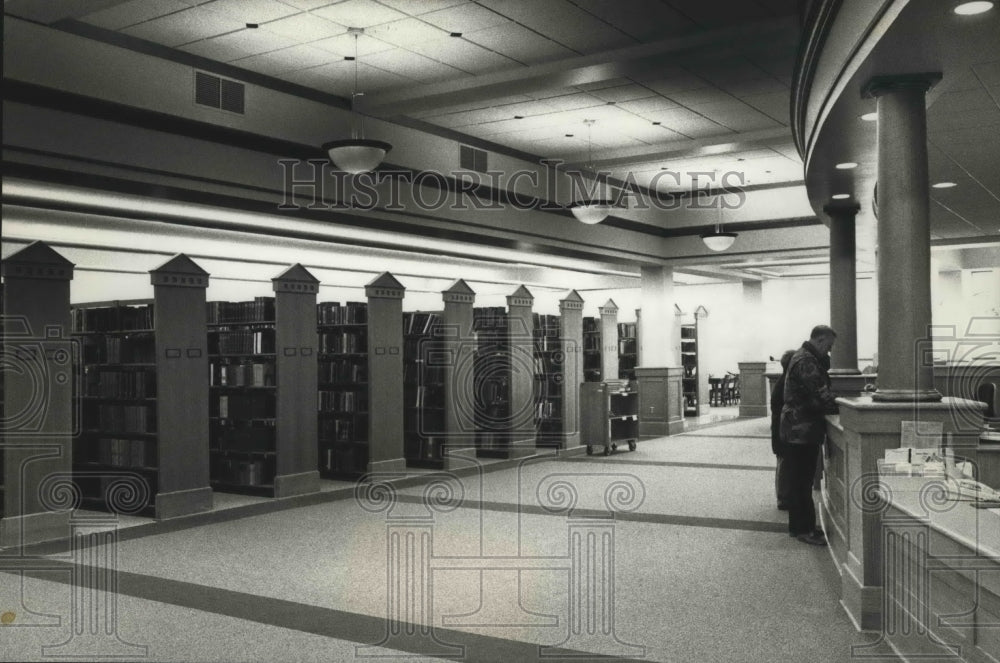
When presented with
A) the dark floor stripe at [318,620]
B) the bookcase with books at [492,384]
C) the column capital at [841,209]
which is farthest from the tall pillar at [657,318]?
the dark floor stripe at [318,620]

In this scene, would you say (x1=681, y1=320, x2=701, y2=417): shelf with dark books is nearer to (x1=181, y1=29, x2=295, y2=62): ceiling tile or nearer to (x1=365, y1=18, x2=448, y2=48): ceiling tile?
(x1=365, y1=18, x2=448, y2=48): ceiling tile

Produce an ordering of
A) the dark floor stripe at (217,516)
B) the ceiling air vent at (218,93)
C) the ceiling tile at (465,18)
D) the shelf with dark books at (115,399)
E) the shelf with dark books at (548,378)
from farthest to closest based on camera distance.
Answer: the shelf with dark books at (548,378), the shelf with dark books at (115,399), the ceiling air vent at (218,93), the dark floor stripe at (217,516), the ceiling tile at (465,18)

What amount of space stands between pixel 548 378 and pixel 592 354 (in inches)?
64.5

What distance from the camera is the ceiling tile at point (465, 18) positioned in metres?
7.18

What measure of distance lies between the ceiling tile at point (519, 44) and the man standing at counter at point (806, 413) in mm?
3334

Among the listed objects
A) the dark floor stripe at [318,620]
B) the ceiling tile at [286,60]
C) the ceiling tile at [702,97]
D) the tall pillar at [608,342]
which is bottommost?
the dark floor stripe at [318,620]

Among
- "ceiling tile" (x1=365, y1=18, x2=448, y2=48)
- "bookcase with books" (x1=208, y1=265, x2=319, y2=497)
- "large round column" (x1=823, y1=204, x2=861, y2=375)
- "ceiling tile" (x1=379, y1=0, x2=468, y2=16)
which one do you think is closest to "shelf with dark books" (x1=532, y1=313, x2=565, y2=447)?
"large round column" (x1=823, y1=204, x2=861, y2=375)

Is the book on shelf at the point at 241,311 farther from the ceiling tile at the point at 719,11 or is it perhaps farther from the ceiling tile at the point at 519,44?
the ceiling tile at the point at 719,11

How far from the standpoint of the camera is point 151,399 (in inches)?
353

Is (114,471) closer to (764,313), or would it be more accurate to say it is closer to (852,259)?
(852,259)

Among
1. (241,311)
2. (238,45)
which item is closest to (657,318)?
(241,311)

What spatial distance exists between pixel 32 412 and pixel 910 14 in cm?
711

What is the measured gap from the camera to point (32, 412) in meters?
7.75

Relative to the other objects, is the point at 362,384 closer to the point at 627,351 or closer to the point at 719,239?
the point at 719,239
